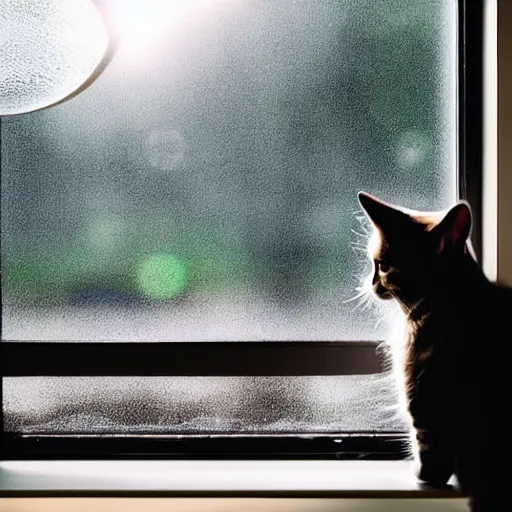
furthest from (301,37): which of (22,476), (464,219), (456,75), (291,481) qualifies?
(22,476)

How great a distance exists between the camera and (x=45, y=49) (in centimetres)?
88

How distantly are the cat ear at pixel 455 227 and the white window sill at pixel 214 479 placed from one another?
45cm

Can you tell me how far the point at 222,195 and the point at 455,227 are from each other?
53cm

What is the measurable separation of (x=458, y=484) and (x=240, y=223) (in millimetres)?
679

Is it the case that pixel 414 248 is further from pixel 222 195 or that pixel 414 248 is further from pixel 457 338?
pixel 222 195

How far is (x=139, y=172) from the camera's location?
126 cm

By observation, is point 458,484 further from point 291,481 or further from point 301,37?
point 301,37

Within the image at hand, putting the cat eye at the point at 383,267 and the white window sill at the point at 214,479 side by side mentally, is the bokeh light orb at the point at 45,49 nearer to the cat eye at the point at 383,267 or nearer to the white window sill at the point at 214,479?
the cat eye at the point at 383,267

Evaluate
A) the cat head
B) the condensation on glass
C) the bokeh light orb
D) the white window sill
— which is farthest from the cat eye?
the bokeh light orb

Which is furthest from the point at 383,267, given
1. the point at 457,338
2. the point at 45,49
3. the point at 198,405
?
the point at 45,49

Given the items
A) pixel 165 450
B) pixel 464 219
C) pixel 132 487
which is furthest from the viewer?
pixel 165 450

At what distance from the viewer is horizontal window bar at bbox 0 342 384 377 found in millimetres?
1232

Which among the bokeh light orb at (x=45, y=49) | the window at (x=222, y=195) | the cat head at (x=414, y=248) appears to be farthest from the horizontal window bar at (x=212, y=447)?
the bokeh light orb at (x=45, y=49)

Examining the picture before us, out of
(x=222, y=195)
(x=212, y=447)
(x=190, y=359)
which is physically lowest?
(x=212, y=447)
